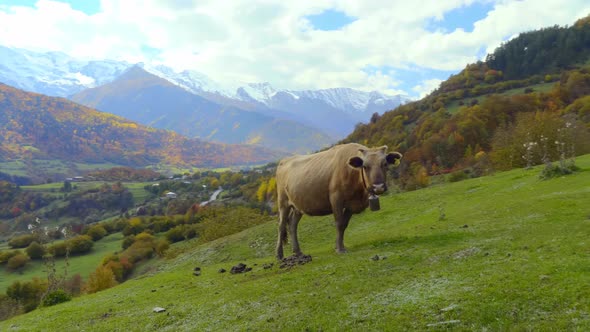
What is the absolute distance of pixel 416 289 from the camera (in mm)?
8445

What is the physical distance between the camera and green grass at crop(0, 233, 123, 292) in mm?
69125

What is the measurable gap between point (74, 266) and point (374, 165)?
81581 mm

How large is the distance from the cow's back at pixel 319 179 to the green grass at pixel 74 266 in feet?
212

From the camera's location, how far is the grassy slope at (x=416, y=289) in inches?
264

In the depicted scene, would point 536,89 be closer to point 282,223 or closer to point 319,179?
point 282,223

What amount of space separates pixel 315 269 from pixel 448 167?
7721cm

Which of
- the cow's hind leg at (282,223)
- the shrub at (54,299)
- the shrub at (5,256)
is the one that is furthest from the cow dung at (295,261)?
the shrub at (5,256)

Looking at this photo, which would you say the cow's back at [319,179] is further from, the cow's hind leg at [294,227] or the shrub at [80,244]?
the shrub at [80,244]

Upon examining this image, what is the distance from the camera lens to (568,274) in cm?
746

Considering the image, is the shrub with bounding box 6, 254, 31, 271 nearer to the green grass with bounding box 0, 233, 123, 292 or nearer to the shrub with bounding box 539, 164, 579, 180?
the green grass with bounding box 0, 233, 123, 292

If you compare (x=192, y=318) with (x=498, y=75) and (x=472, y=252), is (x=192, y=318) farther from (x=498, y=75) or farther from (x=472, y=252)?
(x=498, y=75)

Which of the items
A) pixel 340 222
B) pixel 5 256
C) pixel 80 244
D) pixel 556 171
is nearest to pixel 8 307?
pixel 80 244

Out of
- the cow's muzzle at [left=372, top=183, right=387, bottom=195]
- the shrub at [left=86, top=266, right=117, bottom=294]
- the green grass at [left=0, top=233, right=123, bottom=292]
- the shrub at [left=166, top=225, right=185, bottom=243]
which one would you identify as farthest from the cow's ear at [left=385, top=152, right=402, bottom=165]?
the shrub at [left=166, top=225, right=185, bottom=243]

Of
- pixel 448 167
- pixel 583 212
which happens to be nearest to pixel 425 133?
pixel 448 167
